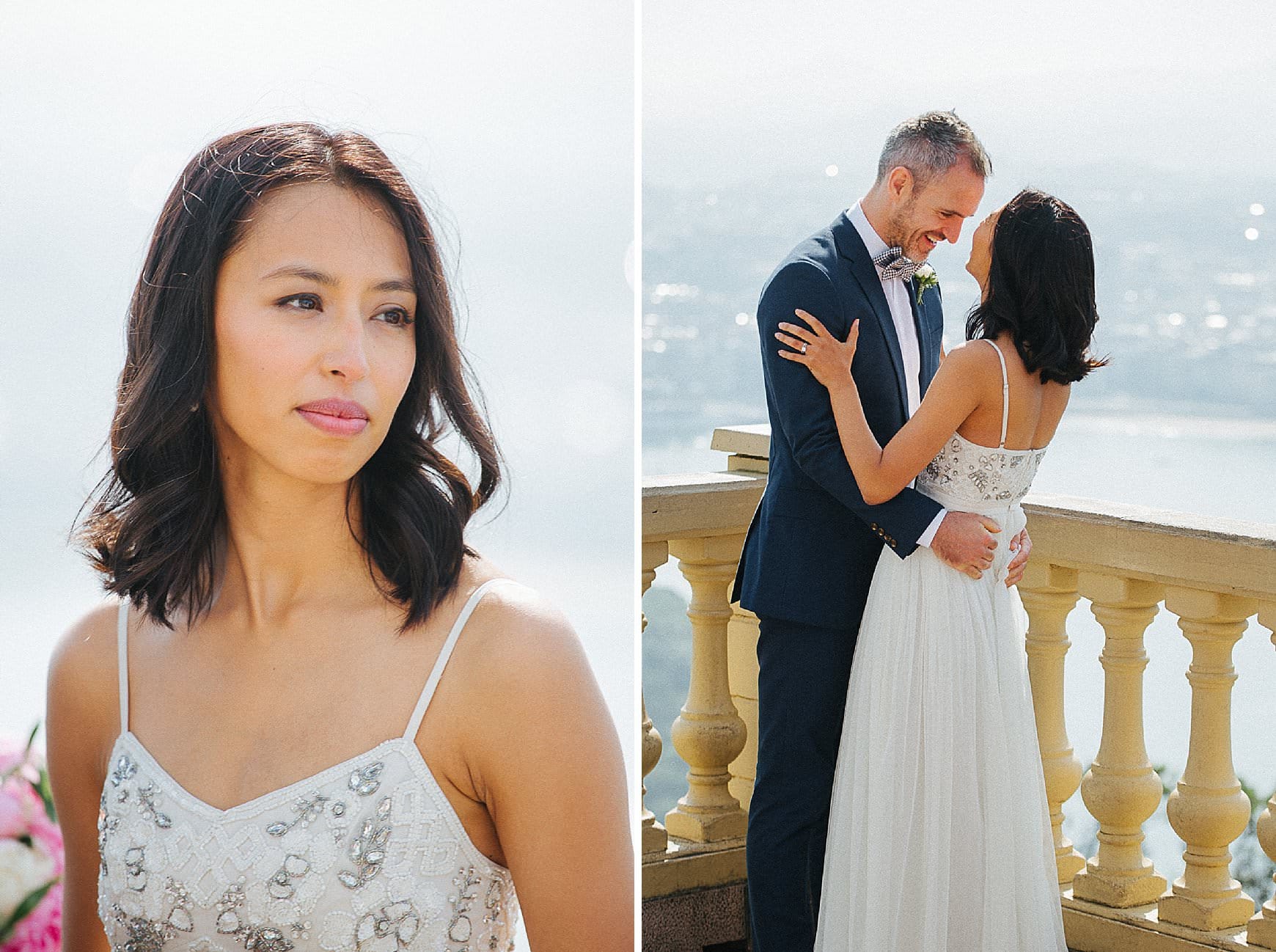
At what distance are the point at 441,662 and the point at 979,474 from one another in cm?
115

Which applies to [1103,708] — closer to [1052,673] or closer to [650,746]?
[1052,673]

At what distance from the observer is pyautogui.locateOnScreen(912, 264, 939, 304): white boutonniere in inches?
97.7

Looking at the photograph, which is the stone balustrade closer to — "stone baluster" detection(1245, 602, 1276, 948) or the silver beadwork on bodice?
"stone baluster" detection(1245, 602, 1276, 948)

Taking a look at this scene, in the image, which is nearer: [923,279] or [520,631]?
[520,631]

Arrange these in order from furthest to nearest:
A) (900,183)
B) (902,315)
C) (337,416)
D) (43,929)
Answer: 1. (902,315)
2. (900,183)
3. (337,416)
4. (43,929)

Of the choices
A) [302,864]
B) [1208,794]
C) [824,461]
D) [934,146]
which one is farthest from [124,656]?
[1208,794]

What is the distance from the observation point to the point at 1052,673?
264 centimetres

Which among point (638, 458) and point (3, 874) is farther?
point (638, 458)

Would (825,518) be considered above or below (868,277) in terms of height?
below

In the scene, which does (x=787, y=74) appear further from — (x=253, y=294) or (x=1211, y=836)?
(x=253, y=294)

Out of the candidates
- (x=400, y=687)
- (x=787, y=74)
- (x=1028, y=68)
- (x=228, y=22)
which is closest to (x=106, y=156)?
(x=228, y=22)

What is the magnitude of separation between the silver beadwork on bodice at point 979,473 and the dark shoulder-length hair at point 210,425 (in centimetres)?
100

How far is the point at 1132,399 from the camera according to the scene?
11.9 meters

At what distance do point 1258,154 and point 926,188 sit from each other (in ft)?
32.7
